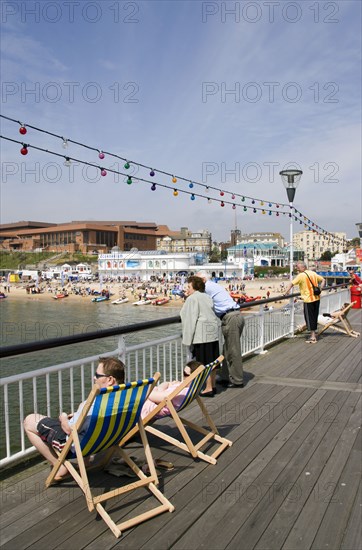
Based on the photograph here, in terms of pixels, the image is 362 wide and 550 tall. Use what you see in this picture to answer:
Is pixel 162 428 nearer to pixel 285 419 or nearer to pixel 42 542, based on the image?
A: pixel 285 419

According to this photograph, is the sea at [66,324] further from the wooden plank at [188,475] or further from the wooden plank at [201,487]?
the wooden plank at [201,487]

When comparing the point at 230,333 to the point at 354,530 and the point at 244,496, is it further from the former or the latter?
the point at 354,530

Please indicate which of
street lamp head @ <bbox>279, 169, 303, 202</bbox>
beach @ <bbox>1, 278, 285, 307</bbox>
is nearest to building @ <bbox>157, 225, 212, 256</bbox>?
beach @ <bbox>1, 278, 285, 307</bbox>

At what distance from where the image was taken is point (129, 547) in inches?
97.1

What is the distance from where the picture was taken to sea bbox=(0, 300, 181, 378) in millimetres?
22453

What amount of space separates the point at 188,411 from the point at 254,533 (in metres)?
2.34

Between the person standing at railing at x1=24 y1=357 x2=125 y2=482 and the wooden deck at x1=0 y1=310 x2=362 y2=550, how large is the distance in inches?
10.1

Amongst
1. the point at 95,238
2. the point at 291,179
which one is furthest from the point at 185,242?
the point at 291,179

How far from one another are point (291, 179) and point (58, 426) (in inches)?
333

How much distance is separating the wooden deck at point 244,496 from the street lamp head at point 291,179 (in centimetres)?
611

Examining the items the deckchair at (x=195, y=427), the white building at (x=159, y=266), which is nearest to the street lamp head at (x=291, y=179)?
the deckchair at (x=195, y=427)

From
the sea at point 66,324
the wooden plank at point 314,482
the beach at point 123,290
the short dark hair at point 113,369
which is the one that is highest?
the short dark hair at point 113,369

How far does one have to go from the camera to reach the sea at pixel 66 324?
22.5 metres

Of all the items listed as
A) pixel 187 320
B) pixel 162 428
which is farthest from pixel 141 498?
pixel 187 320
